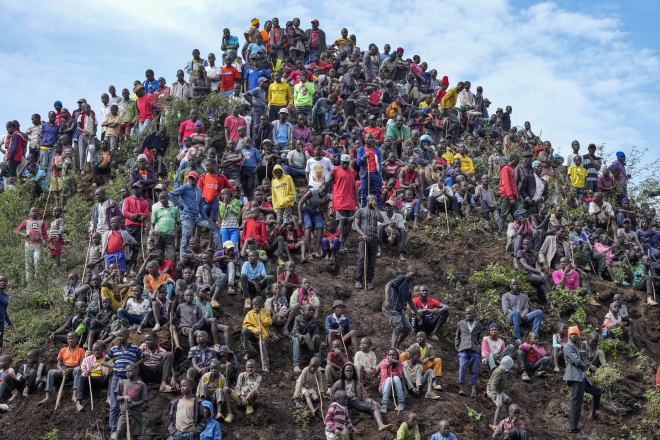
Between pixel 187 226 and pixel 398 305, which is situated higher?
pixel 187 226

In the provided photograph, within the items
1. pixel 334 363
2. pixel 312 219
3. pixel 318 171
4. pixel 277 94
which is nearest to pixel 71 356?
pixel 334 363

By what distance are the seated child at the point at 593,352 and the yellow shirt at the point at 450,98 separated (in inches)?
526

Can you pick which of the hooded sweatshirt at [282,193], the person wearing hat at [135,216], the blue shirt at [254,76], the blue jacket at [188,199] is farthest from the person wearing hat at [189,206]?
the blue shirt at [254,76]

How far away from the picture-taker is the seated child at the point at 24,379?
1550 cm

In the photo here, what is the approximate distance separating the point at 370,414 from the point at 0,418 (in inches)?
257

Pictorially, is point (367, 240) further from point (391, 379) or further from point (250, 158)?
point (250, 158)

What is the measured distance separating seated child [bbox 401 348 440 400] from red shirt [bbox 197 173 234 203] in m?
6.07

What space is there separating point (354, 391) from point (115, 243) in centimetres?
613

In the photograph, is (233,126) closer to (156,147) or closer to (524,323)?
(156,147)

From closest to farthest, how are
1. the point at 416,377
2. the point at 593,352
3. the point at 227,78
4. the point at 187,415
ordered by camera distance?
the point at 187,415, the point at 416,377, the point at 593,352, the point at 227,78

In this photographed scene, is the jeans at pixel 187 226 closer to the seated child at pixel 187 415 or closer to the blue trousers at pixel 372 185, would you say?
the blue trousers at pixel 372 185

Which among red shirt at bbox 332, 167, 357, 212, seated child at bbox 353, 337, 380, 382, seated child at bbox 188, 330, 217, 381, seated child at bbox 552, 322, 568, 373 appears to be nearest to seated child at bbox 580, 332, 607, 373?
seated child at bbox 552, 322, 568, 373

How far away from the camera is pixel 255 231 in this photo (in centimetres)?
1864

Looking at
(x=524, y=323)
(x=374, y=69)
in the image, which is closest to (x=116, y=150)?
(x=374, y=69)
